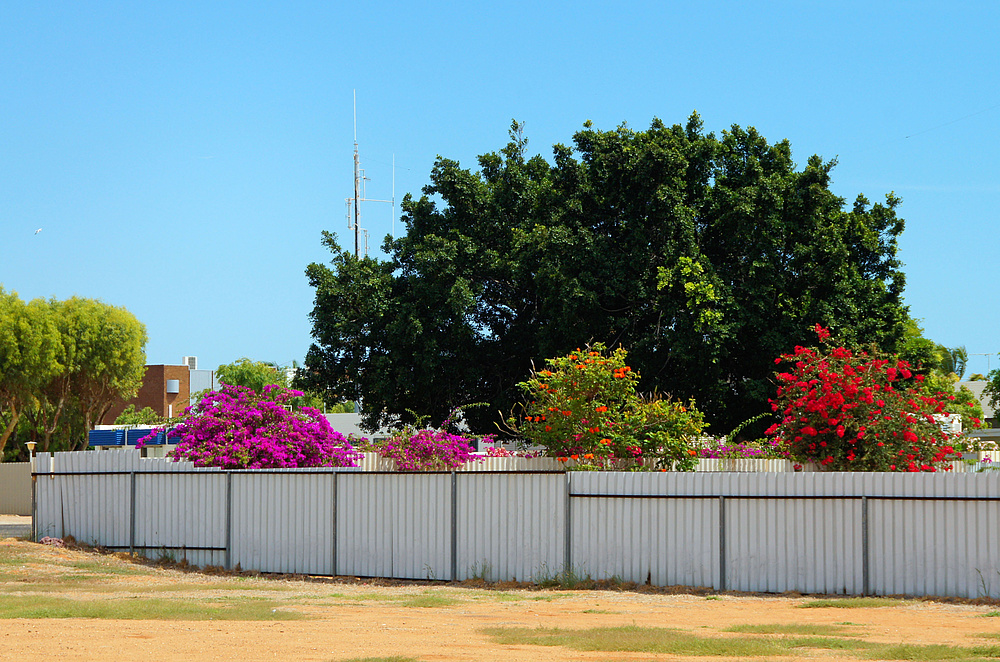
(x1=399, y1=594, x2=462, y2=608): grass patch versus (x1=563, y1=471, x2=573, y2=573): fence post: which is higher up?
(x1=563, y1=471, x2=573, y2=573): fence post

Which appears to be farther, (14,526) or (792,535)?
(14,526)

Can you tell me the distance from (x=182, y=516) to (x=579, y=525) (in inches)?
282

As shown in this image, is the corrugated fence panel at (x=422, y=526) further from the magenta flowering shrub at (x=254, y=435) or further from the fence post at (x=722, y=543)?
the fence post at (x=722, y=543)

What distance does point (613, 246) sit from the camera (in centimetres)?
3522

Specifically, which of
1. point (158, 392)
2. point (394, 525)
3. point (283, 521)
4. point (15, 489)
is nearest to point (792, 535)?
point (394, 525)

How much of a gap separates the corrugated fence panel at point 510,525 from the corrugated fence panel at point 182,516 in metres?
4.49

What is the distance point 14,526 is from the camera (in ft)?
99.9

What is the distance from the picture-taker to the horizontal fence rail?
15570 millimetres

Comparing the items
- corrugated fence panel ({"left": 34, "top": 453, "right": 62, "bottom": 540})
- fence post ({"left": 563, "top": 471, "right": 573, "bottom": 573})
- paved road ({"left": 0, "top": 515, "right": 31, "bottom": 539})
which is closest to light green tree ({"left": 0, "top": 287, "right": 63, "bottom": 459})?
paved road ({"left": 0, "top": 515, "right": 31, "bottom": 539})

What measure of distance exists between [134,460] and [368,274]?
59.4 ft

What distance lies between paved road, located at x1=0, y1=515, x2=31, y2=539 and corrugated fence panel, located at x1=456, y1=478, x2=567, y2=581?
11.5 m

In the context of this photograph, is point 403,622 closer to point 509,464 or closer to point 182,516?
point 182,516

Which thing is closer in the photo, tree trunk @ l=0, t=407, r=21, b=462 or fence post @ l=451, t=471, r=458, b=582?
fence post @ l=451, t=471, r=458, b=582

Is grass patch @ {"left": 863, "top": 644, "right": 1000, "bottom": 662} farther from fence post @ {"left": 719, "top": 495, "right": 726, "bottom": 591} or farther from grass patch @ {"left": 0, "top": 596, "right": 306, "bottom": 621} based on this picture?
grass patch @ {"left": 0, "top": 596, "right": 306, "bottom": 621}
